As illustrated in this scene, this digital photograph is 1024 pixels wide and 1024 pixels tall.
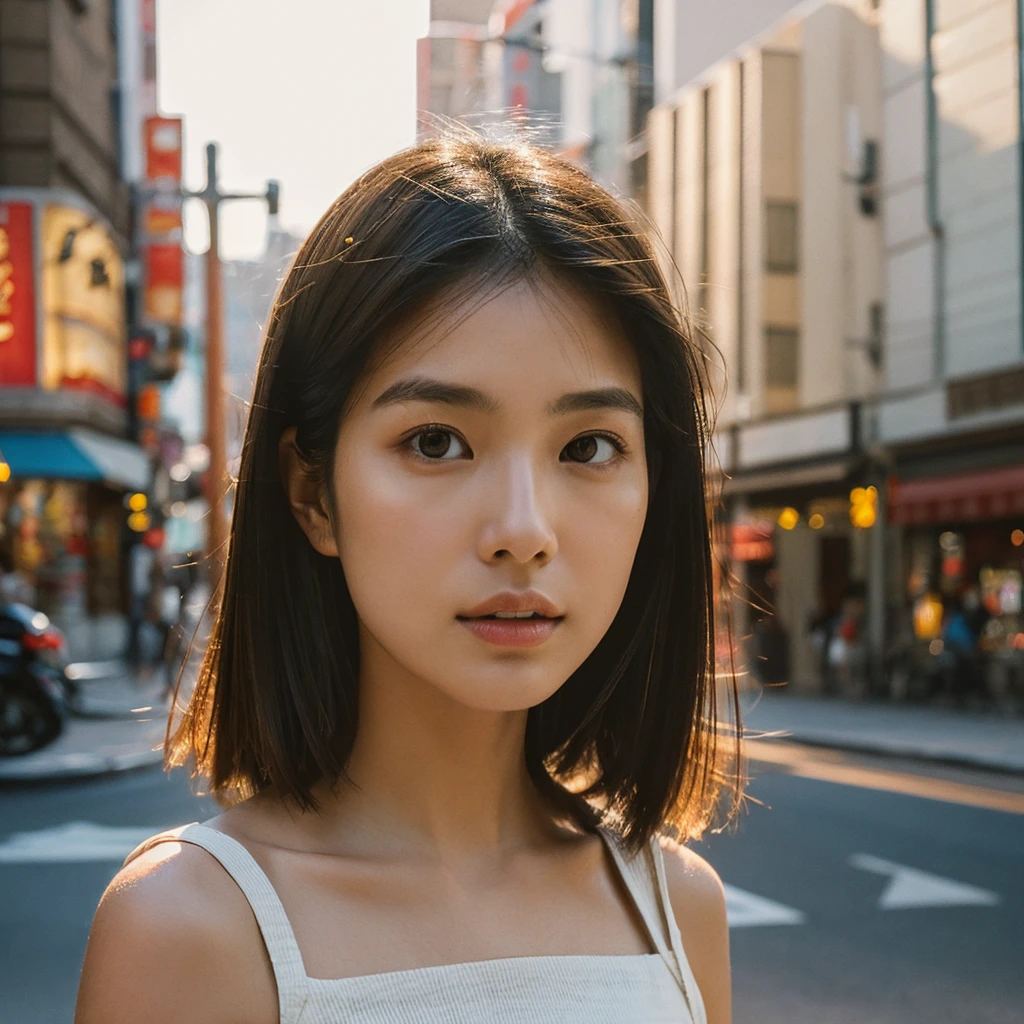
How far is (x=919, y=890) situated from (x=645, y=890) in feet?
19.8

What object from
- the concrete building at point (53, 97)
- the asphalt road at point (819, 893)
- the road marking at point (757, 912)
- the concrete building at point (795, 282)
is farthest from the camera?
the concrete building at point (795, 282)

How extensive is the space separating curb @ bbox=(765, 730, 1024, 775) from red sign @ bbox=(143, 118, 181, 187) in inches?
639

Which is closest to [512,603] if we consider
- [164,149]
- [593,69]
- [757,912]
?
[757,912]

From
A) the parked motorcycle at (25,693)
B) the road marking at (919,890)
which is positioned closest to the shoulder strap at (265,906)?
the road marking at (919,890)

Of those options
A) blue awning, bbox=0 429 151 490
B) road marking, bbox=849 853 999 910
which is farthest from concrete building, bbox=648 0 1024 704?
road marking, bbox=849 853 999 910

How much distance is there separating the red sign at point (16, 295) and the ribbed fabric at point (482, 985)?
888 inches

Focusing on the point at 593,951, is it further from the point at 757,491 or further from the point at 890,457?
the point at 757,491

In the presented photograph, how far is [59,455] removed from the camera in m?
22.7

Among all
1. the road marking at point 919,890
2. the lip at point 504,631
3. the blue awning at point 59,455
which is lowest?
the road marking at point 919,890

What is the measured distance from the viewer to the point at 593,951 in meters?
1.52

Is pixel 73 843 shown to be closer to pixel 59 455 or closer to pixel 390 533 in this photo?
pixel 390 533

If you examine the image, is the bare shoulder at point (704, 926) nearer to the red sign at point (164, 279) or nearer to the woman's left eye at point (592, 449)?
the woman's left eye at point (592, 449)

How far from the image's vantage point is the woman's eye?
1396 millimetres

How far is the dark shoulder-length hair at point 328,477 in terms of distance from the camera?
1460 mm
